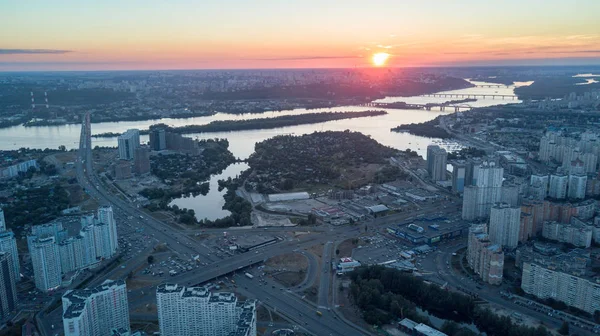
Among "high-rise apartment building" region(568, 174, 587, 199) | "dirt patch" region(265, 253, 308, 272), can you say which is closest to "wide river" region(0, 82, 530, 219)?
"dirt patch" region(265, 253, 308, 272)

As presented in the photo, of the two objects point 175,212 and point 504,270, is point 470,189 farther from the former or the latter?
point 175,212

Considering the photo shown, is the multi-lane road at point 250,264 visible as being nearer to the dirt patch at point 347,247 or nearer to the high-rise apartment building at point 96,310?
the dirt patch at point 347,247

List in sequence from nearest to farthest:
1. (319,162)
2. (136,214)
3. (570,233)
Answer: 1. (570,233)
2. (136,214)
3. (319,162)

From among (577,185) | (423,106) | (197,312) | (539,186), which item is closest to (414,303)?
(197,312)

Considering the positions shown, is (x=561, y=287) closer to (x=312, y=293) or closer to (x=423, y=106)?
(x=312, y=293)

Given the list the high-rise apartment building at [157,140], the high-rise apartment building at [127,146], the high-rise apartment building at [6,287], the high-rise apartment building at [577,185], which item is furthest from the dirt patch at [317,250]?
the high-rise apartment building at [157,140]

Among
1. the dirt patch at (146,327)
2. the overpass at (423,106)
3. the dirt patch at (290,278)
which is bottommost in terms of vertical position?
the dirt patch at (146,327)
